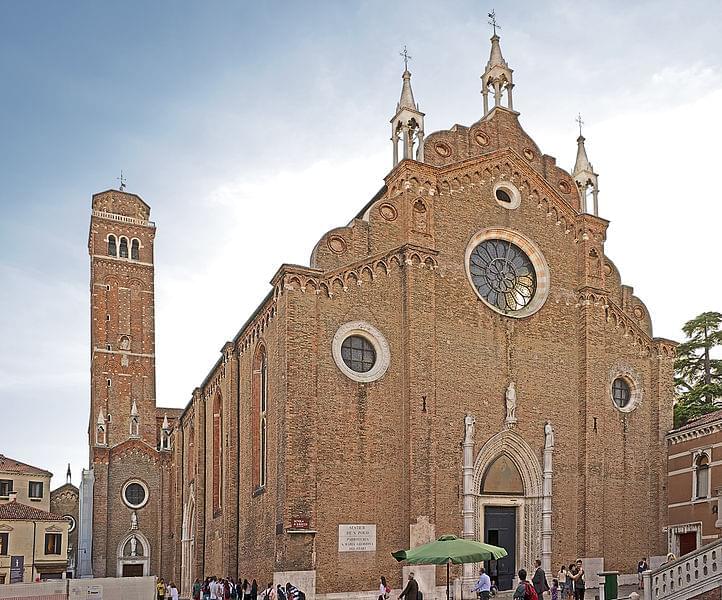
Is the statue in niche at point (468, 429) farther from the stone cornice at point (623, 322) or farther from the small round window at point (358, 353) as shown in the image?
the stone cornice at point (623, 322)

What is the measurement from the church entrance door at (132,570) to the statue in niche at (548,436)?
1197 inches

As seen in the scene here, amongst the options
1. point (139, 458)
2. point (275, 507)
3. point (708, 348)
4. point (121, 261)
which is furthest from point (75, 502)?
point (708, 348)

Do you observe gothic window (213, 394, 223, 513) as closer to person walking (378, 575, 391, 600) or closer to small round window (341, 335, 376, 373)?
small round window (341, 335, 376, 373)

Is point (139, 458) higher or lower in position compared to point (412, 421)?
lower

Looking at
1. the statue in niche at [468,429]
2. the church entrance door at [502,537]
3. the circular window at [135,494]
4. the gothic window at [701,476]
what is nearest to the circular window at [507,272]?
the statue in niche at [468,429]

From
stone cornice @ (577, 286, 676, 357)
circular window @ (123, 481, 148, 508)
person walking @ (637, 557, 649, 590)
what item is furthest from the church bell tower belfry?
circular window @ (123, 481, 148, 508)

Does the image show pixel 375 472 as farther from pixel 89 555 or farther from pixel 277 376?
pixel 89 555

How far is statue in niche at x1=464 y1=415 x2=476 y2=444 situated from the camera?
25.1m

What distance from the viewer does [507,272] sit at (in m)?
28.1

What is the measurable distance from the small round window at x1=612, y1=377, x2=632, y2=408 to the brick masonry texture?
0.37 meters

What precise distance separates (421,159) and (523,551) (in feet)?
41.6

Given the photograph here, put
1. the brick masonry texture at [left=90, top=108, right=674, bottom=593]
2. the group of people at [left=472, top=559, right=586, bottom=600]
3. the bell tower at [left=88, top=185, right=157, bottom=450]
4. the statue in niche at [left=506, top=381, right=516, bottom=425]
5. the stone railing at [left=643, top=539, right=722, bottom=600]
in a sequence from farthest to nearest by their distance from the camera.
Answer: the bell tower at [left=88, top=185, right=157, bottom=450]
the statue in niche at [left=506, top=381, right=516, bottom=425]
the brick masonry texture at [left=90, top=108, right=674, bottom=593]
the stone railing at [left=643, top=539, right=722, bottom=600]
the group of people at [left=472, top=559, right=586, bottom=600]

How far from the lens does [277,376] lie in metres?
24.0

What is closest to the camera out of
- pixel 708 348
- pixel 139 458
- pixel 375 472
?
pixel 375 472
